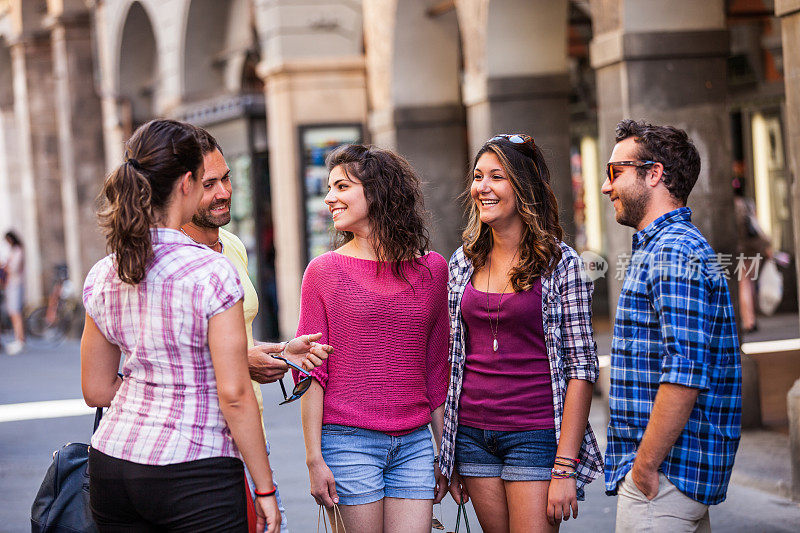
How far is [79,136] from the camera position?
21781mm

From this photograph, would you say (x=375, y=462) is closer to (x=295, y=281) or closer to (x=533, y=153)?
(x=533, y=153)

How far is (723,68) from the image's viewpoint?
27.4ft

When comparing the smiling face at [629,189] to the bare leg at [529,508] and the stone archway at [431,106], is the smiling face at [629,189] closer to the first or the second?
the bare leg at [529,508]

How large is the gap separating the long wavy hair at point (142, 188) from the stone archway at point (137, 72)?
17820 mm

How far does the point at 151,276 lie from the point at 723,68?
6410 millimetres

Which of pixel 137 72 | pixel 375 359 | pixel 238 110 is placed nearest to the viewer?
pixel 375 359

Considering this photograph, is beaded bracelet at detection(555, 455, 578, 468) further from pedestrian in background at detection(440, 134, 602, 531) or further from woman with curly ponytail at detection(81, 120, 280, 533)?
woman with curly ponytail at detection(81, 120, 280, 533)

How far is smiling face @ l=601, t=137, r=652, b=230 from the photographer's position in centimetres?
327

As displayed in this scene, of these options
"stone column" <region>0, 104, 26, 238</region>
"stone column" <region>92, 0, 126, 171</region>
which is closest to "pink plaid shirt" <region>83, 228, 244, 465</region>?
"stone column" <region>92, 0, 126, 171</region>

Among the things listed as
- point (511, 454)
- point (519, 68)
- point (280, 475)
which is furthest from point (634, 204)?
point (519, 68)

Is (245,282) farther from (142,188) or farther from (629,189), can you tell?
(629,189)

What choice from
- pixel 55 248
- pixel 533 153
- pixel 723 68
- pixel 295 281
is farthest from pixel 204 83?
pixel 533 153

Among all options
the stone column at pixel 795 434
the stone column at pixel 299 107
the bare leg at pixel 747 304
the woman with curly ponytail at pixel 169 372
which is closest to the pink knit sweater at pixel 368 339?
the woman with curly ponytail at pixel 169 372

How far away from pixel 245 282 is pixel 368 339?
0.48 metres
